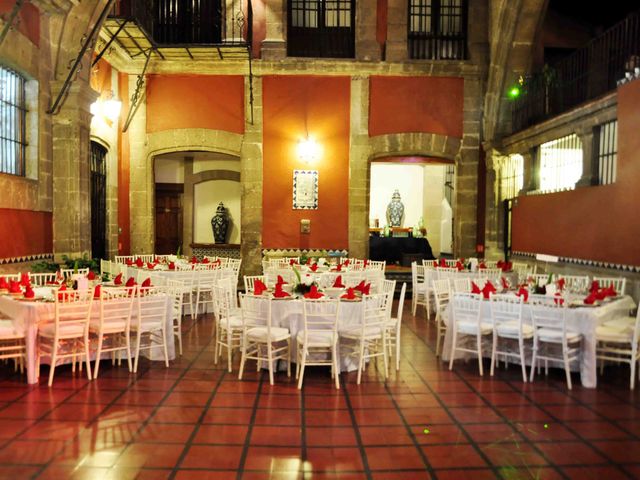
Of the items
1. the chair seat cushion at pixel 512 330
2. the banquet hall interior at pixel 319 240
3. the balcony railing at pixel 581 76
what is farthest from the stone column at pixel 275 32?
the chair seat cushion at pixel 512 330

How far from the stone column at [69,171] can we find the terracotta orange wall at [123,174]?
108 inches

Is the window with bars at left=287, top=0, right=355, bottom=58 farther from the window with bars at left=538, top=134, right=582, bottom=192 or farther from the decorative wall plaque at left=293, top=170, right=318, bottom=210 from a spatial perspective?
the window with bars at left=538, top=134, right=582, bottom=192

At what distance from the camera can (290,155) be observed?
11359 mm

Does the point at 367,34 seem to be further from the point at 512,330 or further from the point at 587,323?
the point at 587,323

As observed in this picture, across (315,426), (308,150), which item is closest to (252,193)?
(308,150)

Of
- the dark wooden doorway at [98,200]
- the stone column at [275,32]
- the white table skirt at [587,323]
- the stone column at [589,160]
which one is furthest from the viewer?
the stone column at [275,32]

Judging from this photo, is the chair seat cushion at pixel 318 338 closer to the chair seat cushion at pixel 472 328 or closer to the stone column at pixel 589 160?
the chair seat cushion at pixel 472 328

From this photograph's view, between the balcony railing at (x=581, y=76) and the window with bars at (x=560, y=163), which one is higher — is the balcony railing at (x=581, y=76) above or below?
above

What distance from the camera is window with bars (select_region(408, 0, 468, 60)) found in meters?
11.5

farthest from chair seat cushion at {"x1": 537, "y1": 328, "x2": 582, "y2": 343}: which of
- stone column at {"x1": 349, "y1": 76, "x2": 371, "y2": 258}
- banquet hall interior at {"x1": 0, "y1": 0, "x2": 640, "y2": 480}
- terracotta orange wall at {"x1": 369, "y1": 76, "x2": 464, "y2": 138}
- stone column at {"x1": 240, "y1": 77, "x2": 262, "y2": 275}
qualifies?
stone column at {"x1": 240, "y1": 77, "x2": 262, "y2": 275}

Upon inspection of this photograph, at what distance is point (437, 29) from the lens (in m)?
11.6

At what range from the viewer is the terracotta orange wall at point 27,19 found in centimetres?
670

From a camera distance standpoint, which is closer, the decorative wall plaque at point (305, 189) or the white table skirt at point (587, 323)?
the white table skirt at point (587, 323)

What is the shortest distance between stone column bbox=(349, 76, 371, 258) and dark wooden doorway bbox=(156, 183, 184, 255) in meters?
5.57
